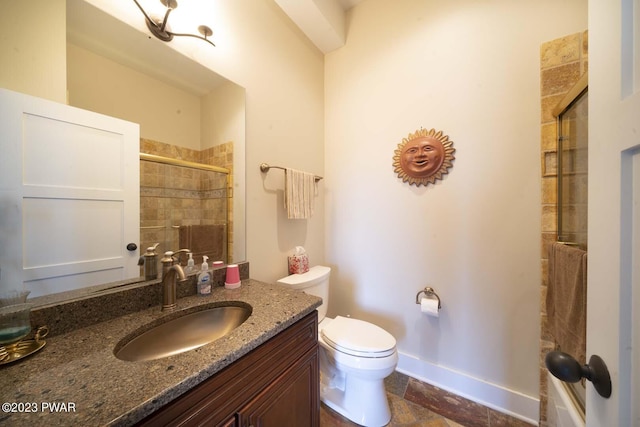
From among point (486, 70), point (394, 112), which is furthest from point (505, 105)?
point (394, 112)

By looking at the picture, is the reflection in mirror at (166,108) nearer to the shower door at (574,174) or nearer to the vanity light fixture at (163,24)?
the vanity light fixture at (163,24)

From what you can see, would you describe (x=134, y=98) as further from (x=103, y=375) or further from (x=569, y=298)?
(x=569, y=298)

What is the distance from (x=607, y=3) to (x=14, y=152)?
158cm

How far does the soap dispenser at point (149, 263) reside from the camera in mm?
931

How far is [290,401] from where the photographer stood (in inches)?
32.7

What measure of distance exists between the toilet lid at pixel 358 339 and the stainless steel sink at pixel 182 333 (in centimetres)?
61

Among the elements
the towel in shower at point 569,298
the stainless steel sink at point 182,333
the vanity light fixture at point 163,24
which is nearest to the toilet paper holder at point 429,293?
the towel in shower at point 569,298

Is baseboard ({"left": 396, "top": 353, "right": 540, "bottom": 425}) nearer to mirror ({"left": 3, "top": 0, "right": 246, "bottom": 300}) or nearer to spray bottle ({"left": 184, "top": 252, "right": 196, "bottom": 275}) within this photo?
mirror ({"left": 3, "top": 0, "right": 246, "bottom": 300})

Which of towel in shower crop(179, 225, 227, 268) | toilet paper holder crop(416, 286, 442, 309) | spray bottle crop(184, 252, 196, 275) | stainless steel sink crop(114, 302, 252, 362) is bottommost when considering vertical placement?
toilet paper holder crop(416, 286, 442, 309)

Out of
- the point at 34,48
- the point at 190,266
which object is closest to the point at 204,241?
the point at 190,266

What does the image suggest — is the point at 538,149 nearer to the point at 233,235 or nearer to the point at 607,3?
the point at 607,3

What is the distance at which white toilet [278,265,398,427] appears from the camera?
3.79ft

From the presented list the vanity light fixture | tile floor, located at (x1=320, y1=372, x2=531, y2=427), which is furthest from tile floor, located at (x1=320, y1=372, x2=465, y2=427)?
the vanity light fixture

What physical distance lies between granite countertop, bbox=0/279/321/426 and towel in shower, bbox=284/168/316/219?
84cm
